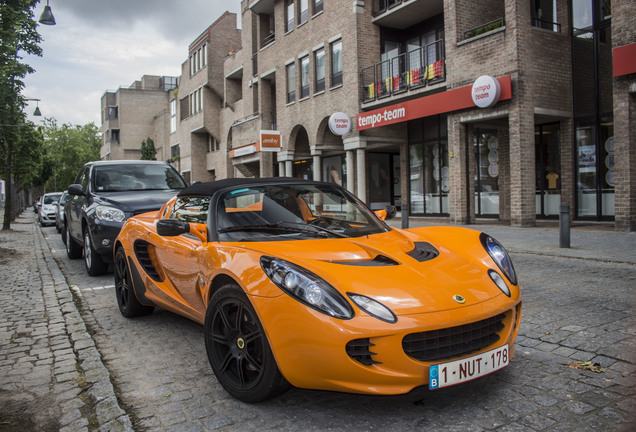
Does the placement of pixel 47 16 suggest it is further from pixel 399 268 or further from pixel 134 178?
pixel 399 268

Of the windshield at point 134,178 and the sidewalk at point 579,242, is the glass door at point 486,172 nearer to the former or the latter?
the sidewalk at point 579,242

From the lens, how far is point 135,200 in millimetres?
7816

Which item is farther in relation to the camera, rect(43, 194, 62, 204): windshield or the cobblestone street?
rect(43, 194, 62, 204): windshield

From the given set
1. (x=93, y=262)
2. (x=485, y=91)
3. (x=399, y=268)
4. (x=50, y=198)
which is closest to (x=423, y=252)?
(x=399, y=268)

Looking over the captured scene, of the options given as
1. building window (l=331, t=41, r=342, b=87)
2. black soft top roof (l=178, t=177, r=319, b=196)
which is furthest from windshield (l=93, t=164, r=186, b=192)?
building window (l=331, t=41, r=342, b=87)

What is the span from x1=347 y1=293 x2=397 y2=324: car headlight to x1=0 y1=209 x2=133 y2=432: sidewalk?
4.56 feet

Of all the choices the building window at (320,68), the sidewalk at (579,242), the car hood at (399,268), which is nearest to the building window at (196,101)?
the building window at (320,68)

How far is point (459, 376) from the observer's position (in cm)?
253

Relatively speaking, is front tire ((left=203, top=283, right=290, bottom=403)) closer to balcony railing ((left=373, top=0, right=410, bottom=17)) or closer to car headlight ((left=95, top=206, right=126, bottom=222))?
car headlight ((left=95, top=206, right=126, bottom=222))

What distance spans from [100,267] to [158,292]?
13.6 ft

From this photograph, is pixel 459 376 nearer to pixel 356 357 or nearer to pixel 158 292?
pixel 356 357

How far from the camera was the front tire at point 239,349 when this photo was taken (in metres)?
2.69

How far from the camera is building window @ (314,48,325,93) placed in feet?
80.7

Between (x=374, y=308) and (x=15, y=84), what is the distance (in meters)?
17.6
